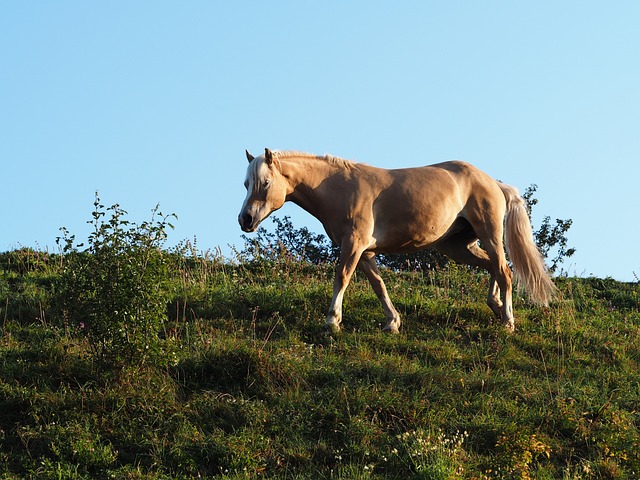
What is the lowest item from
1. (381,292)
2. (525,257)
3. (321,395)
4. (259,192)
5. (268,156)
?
(321,395)

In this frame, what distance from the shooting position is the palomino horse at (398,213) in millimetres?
11227

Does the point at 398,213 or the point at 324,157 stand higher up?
the point at 324,157

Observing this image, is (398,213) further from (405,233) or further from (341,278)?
(341,278)

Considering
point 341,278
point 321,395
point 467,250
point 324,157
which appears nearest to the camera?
point 321,395

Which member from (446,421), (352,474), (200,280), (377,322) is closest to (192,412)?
(352,474)

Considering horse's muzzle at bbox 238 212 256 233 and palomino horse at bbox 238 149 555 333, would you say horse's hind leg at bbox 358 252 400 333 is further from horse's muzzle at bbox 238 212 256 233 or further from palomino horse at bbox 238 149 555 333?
horse's muzzle at bbox 238 212 256 233

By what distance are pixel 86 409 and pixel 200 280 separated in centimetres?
518

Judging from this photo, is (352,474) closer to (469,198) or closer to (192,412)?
(192,412)

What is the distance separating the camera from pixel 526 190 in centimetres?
3173

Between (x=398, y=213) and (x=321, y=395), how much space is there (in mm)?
3497

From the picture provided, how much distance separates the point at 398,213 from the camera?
38.0 feet

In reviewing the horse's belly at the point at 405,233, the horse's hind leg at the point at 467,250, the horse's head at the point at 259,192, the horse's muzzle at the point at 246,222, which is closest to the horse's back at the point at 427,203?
the horse's belly at the point at 405,233

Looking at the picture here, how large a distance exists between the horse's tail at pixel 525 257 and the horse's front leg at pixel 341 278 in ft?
8.47

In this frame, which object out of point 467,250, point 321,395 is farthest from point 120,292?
point 467,250
